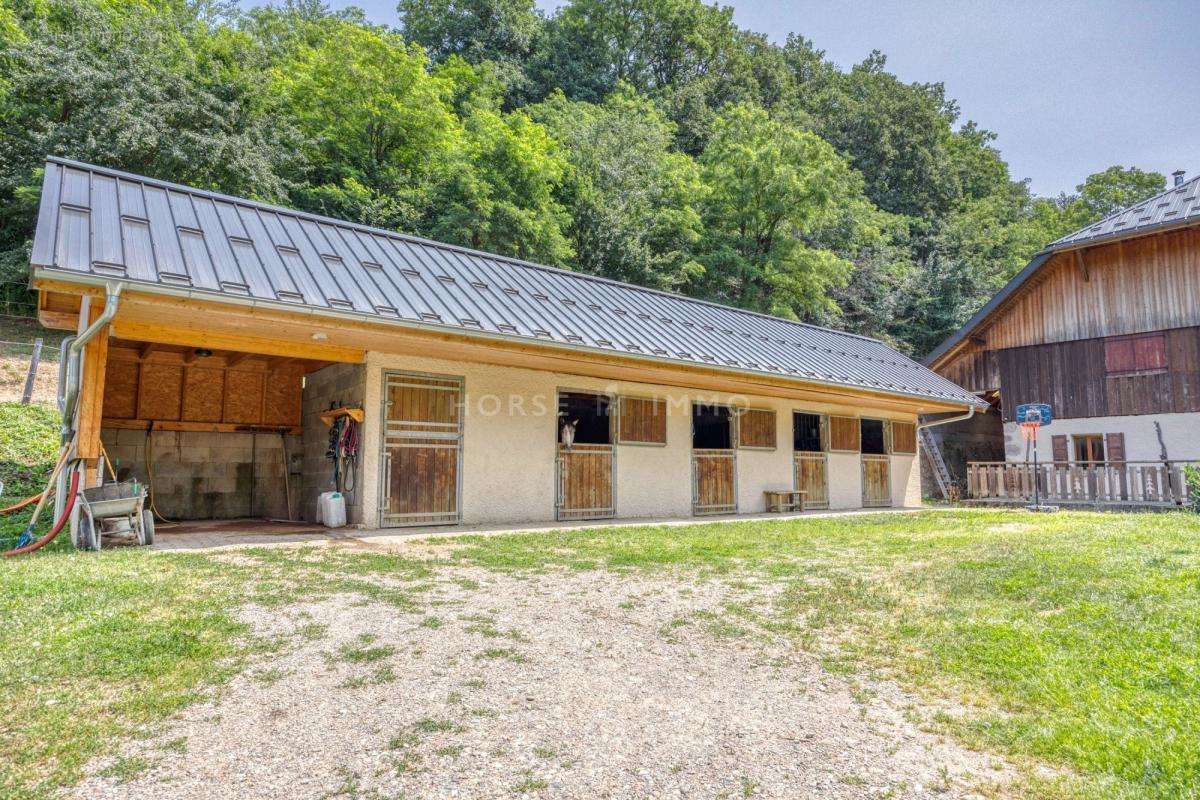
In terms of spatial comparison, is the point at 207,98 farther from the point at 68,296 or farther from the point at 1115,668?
the point at 1115,668

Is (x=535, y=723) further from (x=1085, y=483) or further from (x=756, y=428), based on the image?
(x=1085, y=483)

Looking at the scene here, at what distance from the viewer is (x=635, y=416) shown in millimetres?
10469

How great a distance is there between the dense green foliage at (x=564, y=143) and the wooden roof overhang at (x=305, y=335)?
1093cm

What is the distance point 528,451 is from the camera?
9.34 meters

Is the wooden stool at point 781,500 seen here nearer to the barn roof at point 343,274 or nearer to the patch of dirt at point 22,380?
the barn roof at point 343,274

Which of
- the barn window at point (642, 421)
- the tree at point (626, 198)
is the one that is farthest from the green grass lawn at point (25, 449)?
the tree at point (626, 198)

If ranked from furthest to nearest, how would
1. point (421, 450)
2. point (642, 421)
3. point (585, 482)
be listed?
1. point (642, 421)
2. point (585, 482)
3. point (421, 450)

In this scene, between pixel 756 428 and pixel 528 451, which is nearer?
pixel 528 451

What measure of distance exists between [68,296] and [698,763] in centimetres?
688

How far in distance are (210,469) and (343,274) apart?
476 centimetres

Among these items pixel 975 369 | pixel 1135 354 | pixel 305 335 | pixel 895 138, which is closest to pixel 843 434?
pixel 975 369

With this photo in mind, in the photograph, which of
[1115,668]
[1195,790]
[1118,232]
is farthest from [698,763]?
[1118,232]

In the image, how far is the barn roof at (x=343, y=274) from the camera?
6.18 metres

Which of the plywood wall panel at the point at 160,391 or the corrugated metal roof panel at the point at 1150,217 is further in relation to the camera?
the corrugated metal roof panel at the point at 1150,217
